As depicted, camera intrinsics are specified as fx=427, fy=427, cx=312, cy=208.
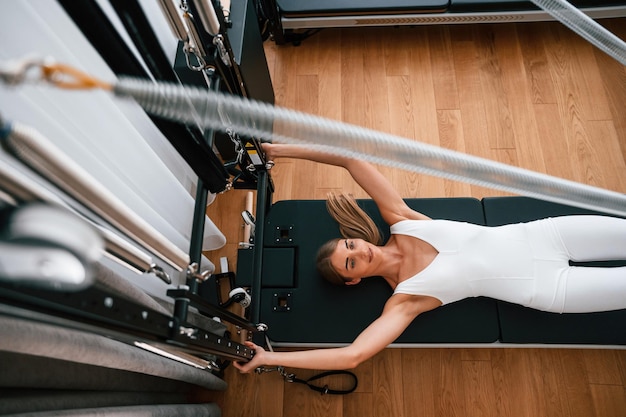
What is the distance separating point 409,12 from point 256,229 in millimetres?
1755

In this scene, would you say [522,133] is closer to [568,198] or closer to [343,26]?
[343,26]

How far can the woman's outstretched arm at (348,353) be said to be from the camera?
1699 millimetres

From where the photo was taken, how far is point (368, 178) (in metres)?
2.00

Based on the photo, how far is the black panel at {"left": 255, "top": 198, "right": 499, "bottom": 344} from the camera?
6.30 ft

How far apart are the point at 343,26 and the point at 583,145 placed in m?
1.70

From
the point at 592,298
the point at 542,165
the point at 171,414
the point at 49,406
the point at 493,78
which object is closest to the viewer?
the point at 49,406

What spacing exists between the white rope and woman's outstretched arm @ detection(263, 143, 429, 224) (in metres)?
0.95

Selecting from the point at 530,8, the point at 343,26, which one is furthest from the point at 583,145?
the point at 343,26

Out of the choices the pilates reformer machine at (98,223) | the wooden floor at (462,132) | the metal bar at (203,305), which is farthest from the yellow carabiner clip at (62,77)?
the wooden floor at (462,132)

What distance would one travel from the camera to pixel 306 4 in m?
2.73

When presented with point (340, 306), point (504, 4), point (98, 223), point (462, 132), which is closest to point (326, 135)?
point (98, 223)

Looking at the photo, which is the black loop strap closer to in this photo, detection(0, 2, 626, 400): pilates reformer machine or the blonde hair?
detection(0, 2, 626, 400): pilates reformer machine

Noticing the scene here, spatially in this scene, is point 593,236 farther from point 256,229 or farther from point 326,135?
point 326,135

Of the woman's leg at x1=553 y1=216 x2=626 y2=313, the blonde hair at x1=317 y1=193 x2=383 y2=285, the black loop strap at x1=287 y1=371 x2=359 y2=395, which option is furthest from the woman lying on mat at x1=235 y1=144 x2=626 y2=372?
the black loop strap at x1=287 y1=371 x2=359 y2=395
